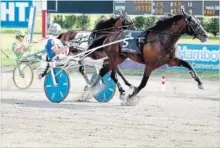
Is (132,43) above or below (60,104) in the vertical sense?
above

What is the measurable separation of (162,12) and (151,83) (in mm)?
4482

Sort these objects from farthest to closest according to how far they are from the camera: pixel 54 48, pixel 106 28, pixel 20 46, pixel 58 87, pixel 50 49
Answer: pixel 20 46
pixel 106 28
pixel 50 49
pixel 54 48
pixel 58 87

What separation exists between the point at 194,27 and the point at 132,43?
1.20 meters

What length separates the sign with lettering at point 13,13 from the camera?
22.2 meters

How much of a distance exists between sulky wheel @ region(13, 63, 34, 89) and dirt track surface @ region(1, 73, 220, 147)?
267 millimetres

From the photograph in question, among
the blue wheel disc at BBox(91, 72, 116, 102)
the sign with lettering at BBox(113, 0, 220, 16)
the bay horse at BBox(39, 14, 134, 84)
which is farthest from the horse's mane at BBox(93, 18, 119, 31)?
the sign with lettering at BBox(113, 0, 220, 16)

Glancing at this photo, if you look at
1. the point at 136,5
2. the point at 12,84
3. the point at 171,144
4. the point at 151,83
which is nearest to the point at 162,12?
the point at 136,5

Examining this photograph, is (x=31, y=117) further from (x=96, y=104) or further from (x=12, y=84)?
(x=12, y=84)

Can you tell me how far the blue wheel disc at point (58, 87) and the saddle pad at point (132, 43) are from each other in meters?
1.24

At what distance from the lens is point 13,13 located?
22359 millimetres

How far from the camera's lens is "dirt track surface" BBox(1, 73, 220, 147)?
870cm

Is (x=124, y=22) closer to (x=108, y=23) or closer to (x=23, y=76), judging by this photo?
(x=108, y=23)

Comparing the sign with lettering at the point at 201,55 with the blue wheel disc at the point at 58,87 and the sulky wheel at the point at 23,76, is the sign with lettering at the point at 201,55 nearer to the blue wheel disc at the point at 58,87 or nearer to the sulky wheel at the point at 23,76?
the sulky wheel at the point at 23,76

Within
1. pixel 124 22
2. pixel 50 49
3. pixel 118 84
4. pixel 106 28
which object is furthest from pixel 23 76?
pixel 118 84
